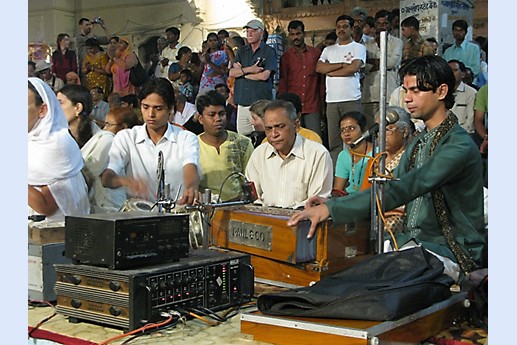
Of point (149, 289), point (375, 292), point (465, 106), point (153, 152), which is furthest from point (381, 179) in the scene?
point (153, 152)

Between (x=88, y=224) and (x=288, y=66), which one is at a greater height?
(x=288, y=66)

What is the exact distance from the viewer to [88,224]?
1.87 meters

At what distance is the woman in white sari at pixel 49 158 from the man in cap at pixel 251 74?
1372mm

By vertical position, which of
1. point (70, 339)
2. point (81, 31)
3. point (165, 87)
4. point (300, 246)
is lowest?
point (70, 339)

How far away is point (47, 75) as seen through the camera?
3.17 meters

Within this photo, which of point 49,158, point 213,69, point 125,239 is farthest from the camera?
point 213,69

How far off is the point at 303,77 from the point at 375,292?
8.75 ft

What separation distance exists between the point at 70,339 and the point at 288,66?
8.92ft

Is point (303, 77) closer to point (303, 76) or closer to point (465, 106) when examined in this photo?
point (303, 76)

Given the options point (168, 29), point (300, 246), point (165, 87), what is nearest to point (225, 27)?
point (168, 29)

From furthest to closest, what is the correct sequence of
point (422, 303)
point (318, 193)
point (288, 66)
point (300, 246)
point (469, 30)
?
point (288, 66)
point (469, 30)
point (318, 193)
point (300, 246)
point (422, 303)

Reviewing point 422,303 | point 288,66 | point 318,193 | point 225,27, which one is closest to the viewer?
point 422,303

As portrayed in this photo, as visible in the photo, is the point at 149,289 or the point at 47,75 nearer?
the point at 149,289

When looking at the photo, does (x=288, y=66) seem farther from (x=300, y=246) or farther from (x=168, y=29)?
(x=300, y=246)
